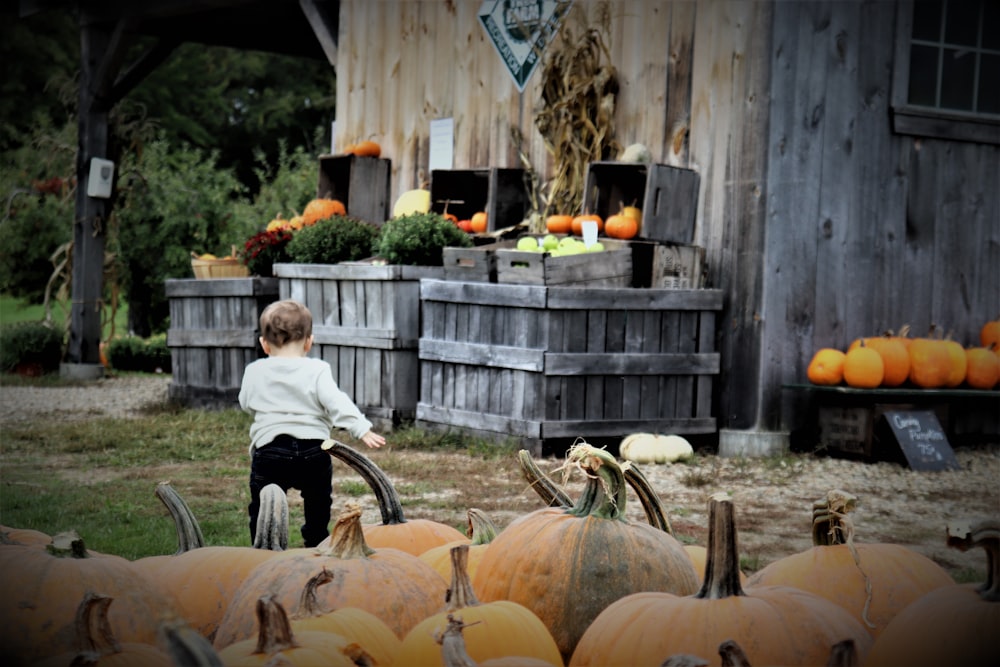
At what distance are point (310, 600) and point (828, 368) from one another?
19.9ft

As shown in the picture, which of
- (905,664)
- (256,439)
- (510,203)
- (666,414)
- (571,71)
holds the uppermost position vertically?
(571,71)

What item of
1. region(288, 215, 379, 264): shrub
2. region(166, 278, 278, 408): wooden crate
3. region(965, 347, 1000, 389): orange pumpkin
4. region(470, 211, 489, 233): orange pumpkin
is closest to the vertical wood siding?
region(965, 347, 1000, 389): orange pumpkin

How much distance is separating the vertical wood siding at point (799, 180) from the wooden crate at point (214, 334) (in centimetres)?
333

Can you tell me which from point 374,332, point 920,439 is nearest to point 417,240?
point 374,332

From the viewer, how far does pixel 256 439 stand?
3.70 meters

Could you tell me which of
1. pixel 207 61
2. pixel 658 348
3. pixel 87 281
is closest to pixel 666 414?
pixel 658 348

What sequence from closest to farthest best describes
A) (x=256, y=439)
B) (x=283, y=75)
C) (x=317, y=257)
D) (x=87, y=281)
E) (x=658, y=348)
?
(x=256, y=439)
(x=658, y=348)
(x=317, y=257)
(x=87, y=281)
(x=283, y=75)

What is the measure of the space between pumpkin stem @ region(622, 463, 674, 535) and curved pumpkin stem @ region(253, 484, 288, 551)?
559 mm

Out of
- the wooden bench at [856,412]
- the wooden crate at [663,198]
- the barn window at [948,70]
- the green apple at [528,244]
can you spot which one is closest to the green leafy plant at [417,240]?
the green apple at [528,244]

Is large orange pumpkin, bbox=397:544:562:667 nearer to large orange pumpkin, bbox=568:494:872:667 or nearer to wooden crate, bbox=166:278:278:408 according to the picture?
large orange pumpkin, bbox=568:494:872:667

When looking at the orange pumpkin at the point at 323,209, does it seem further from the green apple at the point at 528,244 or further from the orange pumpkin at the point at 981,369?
the orange pumpkin at the point at 981,369

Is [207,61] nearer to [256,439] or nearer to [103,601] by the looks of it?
[256,439]

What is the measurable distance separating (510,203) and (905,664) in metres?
7.91

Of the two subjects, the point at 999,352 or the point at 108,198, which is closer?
the point at 999,352
